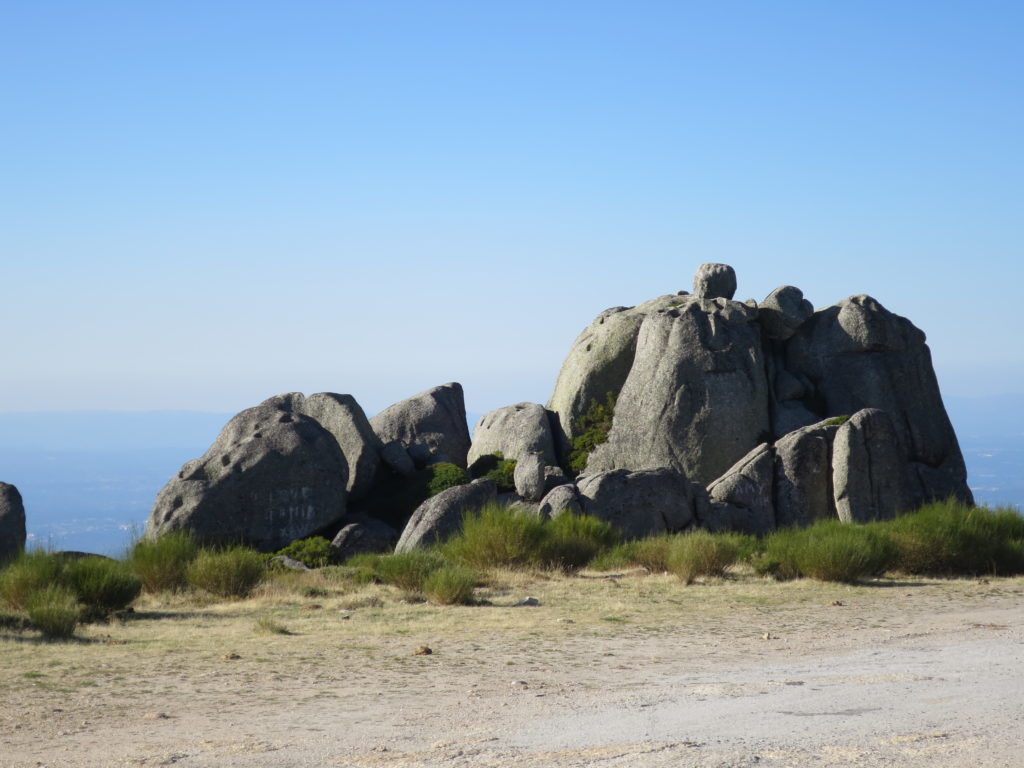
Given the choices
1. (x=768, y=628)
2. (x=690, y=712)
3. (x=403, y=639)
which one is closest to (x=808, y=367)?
(x=768, y=628)

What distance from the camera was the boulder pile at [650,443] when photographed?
1048 inches

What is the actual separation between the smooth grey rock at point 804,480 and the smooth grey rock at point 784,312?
5501 mm

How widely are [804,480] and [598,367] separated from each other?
7.66 metres

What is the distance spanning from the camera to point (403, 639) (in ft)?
46.1

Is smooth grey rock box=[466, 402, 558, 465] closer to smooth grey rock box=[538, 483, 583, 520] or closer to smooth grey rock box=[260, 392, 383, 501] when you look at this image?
smooth grey rock box=[260, 392, 383, 501]

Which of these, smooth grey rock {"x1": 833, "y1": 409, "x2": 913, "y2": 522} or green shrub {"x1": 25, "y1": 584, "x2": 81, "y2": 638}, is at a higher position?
smooth grey rock {"x1": 833, "y1": 409, "x2": 913, "y2": 522}

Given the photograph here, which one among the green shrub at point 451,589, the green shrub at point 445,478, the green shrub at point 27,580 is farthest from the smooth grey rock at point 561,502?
the green shrub at point 27,580

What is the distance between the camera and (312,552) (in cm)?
2595

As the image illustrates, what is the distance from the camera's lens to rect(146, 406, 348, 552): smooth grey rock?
2786 centimetres

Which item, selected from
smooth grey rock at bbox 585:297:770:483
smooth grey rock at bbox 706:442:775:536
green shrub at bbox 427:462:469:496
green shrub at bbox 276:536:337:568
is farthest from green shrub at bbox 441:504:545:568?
smooth grey rock at bbox 585:297:770:483

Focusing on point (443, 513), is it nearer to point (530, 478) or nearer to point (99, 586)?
point (530, 478)

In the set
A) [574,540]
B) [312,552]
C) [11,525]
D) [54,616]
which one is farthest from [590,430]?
[54,616]

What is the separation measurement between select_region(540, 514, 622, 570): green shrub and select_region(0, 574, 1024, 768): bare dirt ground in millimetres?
3641

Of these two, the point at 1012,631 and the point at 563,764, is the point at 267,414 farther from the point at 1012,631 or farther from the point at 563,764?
the point at 563,764
